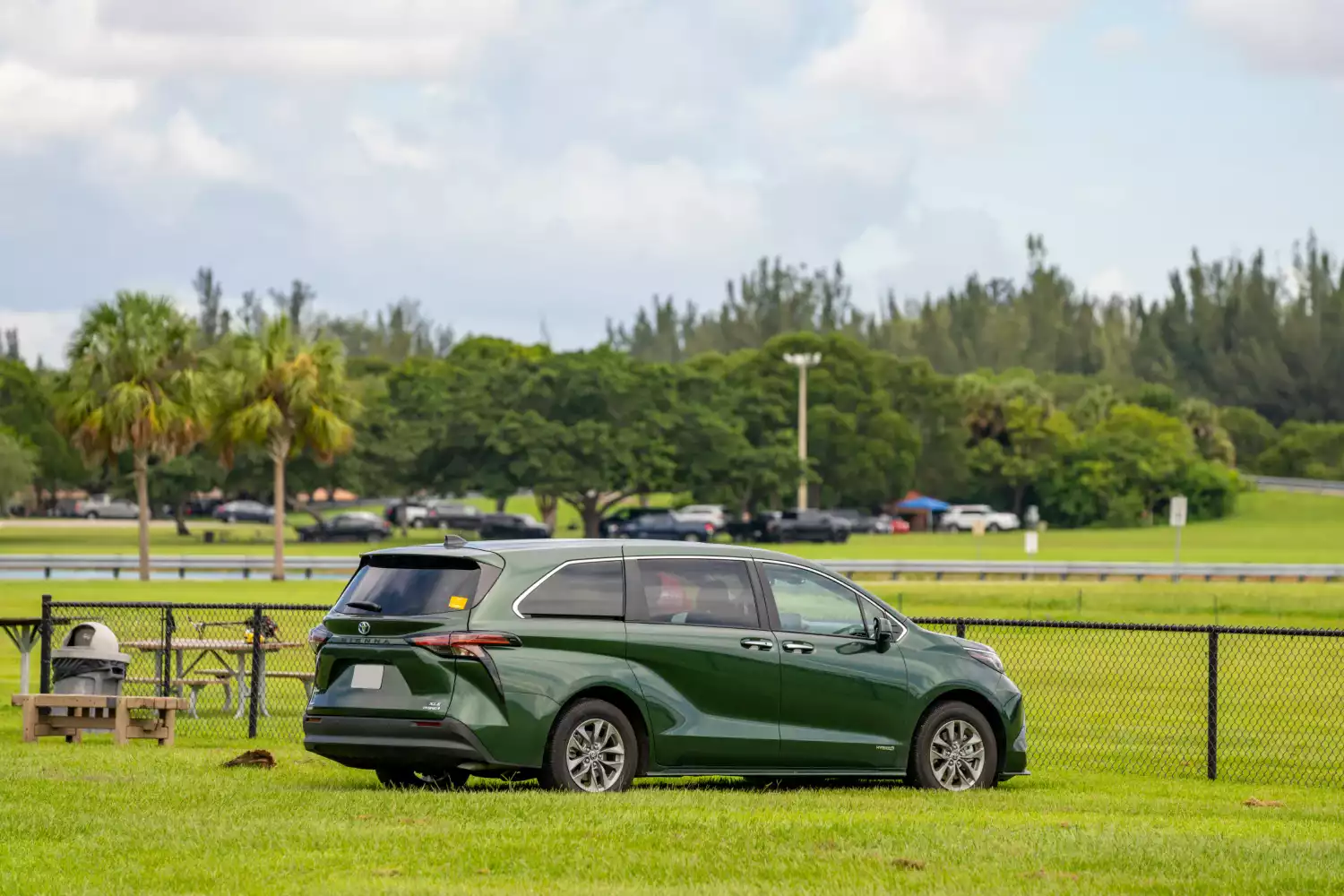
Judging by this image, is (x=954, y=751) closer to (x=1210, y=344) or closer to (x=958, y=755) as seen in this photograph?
(x=958, y=755)

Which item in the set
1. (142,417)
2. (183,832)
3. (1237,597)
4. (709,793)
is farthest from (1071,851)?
(142,417)

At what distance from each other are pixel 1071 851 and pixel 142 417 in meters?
46.2

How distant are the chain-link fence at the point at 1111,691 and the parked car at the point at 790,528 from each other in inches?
2092

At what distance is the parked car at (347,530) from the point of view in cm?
8581

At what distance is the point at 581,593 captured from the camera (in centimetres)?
1202

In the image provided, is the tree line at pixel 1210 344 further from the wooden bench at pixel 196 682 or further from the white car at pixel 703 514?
the wooden bench at pixel 196 682

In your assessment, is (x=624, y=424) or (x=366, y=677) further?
(x=624, y=424)

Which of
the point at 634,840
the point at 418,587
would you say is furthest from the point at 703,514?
the point at 634,840

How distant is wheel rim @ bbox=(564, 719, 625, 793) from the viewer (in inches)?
463

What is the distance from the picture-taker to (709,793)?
12.1 meters

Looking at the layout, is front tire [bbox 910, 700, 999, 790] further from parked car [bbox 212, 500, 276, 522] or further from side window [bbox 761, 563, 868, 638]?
parked car [bbox 212, 500, 276, 522]

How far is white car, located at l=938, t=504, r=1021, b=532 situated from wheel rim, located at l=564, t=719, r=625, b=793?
9500 cm

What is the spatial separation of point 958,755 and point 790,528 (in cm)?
7040

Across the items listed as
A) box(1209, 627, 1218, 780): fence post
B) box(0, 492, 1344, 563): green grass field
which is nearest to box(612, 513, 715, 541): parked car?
box(0, 492, 1344, 563): green grass field
